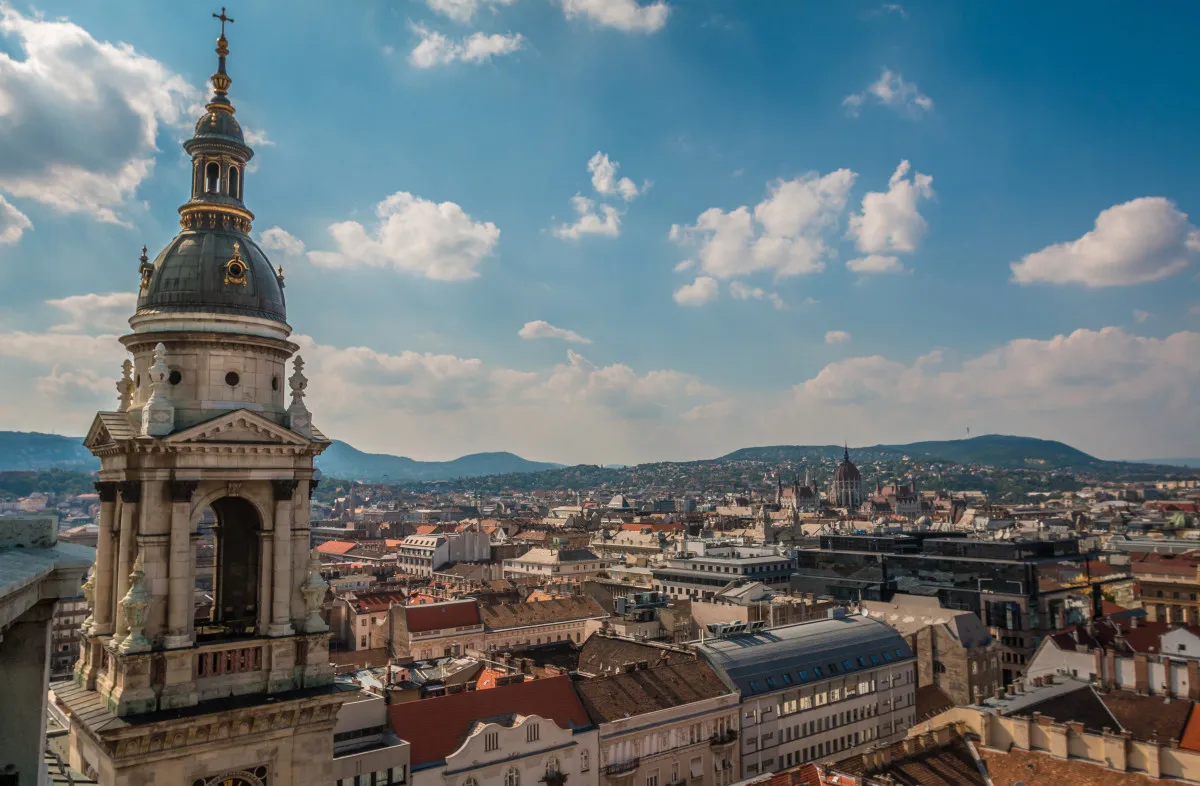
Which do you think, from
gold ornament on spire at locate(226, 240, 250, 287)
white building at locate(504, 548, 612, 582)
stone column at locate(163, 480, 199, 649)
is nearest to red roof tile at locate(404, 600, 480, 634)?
white building at locate(504, 548, 612, 582)

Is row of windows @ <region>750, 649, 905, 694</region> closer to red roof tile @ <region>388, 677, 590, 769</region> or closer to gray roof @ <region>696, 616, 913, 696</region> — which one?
gray roof @ <region>696, 616, 913, 696</region>

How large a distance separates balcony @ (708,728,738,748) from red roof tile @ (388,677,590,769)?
10.3 meters

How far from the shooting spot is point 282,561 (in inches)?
833

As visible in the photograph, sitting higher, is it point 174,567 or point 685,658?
point 174,567

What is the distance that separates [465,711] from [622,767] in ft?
33.0

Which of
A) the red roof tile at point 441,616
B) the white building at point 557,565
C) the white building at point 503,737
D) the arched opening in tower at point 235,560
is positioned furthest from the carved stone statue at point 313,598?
the white building at point 557,565

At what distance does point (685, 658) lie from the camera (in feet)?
189

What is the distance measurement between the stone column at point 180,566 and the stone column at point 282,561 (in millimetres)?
1834

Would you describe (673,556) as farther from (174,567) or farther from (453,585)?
(174,567)

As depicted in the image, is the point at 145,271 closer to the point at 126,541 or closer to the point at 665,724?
the point at 126,541

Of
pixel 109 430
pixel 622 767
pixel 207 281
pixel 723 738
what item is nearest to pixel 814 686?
pixel 723 738

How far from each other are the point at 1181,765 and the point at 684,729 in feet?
85.7

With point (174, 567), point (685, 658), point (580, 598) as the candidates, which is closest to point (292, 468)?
point (174, 567)

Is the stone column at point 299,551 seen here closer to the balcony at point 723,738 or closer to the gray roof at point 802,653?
the balcony at point 723,738
